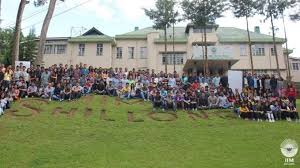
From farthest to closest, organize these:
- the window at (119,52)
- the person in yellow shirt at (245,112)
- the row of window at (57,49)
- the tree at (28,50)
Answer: the window at (119,52) < the row of window at (57,49) < the tree at (28,50) < the person in yellow shirt at (245,112)

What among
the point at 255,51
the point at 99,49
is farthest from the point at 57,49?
the point at 255,51

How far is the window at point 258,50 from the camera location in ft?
158

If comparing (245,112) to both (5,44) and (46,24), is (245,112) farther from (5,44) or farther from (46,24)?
(5,44)

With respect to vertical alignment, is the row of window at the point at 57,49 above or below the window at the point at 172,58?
above

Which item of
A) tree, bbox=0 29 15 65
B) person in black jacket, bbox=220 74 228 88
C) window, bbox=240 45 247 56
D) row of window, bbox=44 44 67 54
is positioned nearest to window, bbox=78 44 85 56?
row of window, bbox=44 44 67 54

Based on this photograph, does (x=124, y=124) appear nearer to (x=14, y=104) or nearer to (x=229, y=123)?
(x=229, y=123)

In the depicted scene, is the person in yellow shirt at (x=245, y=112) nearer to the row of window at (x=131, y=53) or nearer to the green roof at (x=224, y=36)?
the green roof at (x=224, y=36)

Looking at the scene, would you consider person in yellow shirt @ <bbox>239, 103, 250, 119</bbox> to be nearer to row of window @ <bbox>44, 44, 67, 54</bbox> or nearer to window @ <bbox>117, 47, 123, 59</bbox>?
window @ <bbox>117, 47, 123, 59</bbox>

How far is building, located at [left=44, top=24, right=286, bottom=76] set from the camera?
156 feet

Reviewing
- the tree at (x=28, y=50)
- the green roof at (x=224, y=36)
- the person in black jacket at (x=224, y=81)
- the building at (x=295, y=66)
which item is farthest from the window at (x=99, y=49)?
the person in black jacket at (x=224, y=81)

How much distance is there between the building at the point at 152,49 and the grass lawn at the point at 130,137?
26.1m

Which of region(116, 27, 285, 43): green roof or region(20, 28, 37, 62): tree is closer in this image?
region(20, 28, 37, 62): tree

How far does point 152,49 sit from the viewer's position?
47906 mm

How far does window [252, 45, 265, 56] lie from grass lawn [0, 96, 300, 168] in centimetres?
2866
